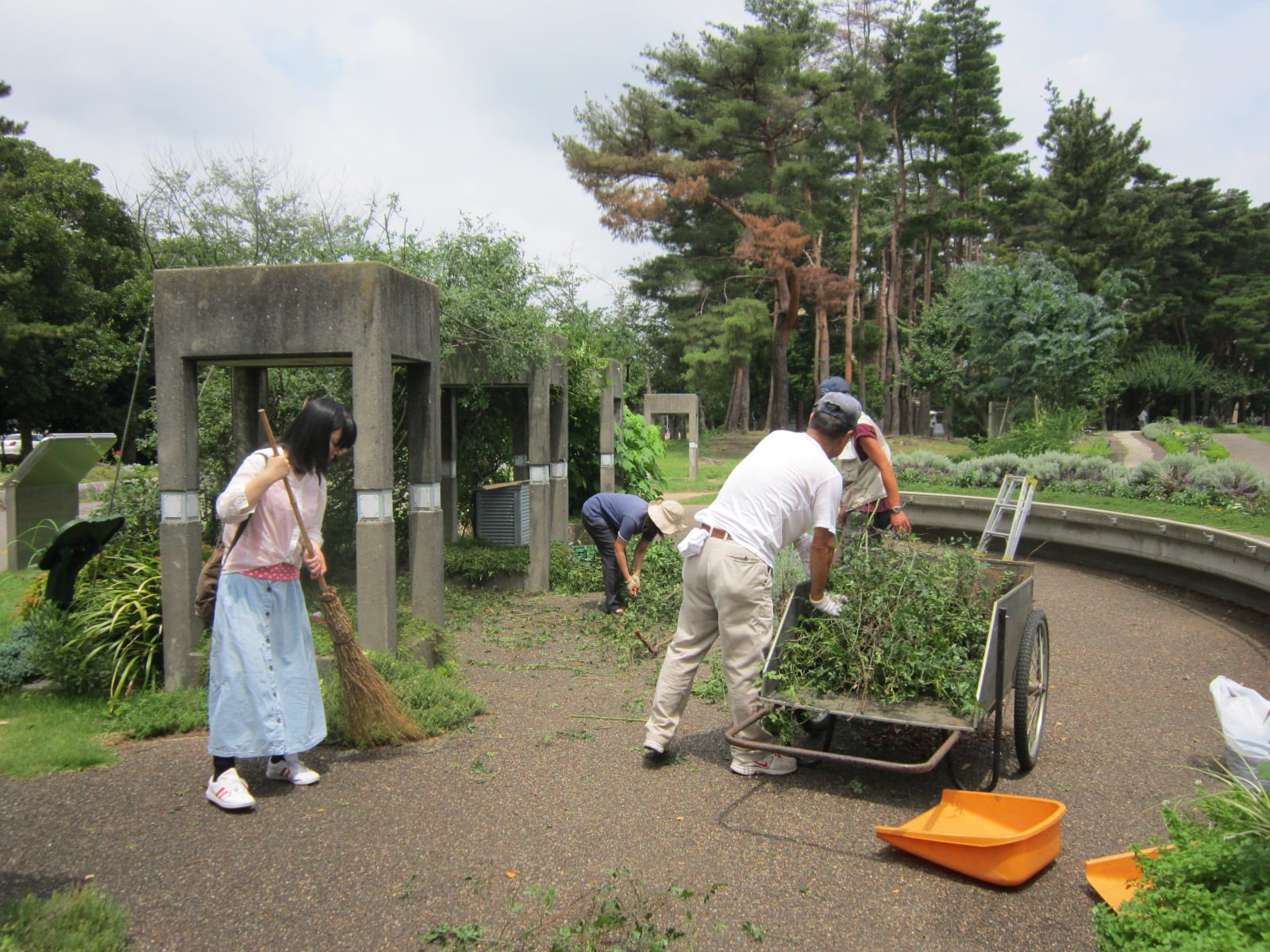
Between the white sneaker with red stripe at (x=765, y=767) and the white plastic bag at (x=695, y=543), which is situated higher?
the white plastic bag at (x=695, y=543)

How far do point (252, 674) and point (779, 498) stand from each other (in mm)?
2579

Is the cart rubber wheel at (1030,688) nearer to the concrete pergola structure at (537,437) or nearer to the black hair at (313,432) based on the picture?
the black hair at (313,432)

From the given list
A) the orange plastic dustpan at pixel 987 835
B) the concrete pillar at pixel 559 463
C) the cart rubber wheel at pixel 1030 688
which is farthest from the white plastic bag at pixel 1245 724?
the concrete pillar at pixel 559 463

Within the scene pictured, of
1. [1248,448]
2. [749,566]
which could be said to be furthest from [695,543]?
[1248,448]

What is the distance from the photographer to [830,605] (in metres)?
4.71

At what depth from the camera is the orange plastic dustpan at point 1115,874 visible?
3.35m

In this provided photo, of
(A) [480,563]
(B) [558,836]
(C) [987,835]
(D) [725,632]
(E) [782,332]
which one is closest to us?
(C) [987,835]

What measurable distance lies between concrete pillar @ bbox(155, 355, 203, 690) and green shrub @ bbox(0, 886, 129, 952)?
2.70m

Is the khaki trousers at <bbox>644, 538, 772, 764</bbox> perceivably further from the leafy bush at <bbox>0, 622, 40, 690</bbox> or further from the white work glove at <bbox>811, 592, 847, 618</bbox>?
the leafy bush at <bbox>0, 622, 40, 690</bbox>

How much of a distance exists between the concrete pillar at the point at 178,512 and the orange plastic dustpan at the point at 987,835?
4304 mm

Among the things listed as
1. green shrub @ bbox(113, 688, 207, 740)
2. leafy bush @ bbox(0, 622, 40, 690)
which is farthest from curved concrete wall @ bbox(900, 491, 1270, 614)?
leafy bush @ bbox(0, 622, 40, 690)

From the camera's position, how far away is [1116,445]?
25375 millimetres

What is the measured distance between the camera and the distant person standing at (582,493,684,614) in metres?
8.30

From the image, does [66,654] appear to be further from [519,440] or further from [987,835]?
[519,440]
